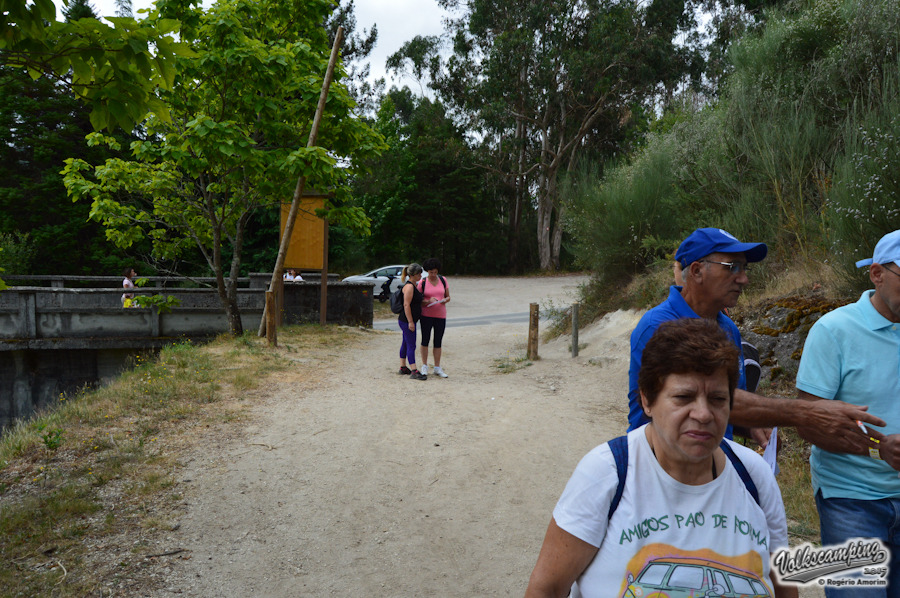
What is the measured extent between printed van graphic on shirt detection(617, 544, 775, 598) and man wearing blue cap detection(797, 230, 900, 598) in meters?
0.89

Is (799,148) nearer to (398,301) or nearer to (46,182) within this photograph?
(398,301)

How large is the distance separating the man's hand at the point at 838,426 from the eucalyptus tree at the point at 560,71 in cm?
3269

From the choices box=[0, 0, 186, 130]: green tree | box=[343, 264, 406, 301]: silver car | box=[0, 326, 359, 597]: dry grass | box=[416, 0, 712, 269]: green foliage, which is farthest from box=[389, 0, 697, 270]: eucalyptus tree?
box=[0, 0, 186, 130]: green tree

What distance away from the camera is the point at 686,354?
189 centimetres

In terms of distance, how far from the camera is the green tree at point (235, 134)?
11.5 m

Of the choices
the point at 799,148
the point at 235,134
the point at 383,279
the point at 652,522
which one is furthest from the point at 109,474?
the point at 383,279

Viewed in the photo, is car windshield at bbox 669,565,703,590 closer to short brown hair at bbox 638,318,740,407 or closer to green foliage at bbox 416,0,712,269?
short brown hair at bbox 638,318,740,407

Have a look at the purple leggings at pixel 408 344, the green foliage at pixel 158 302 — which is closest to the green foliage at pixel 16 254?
the green foliage at pixel 158 302

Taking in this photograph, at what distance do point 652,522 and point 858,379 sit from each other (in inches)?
49.5

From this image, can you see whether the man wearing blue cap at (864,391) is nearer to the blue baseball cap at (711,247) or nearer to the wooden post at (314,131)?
the blue baseball cap at (711,247)

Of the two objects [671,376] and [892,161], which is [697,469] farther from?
[892,161]

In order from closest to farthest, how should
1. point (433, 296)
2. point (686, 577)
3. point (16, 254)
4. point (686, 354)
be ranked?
point (686, 577) → point (686, 354) → point (433, 296) → point (16, 254)

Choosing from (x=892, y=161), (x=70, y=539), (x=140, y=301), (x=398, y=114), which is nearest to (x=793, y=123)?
(x=892, y=161)

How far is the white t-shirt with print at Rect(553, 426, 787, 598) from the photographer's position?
69.3 inches
